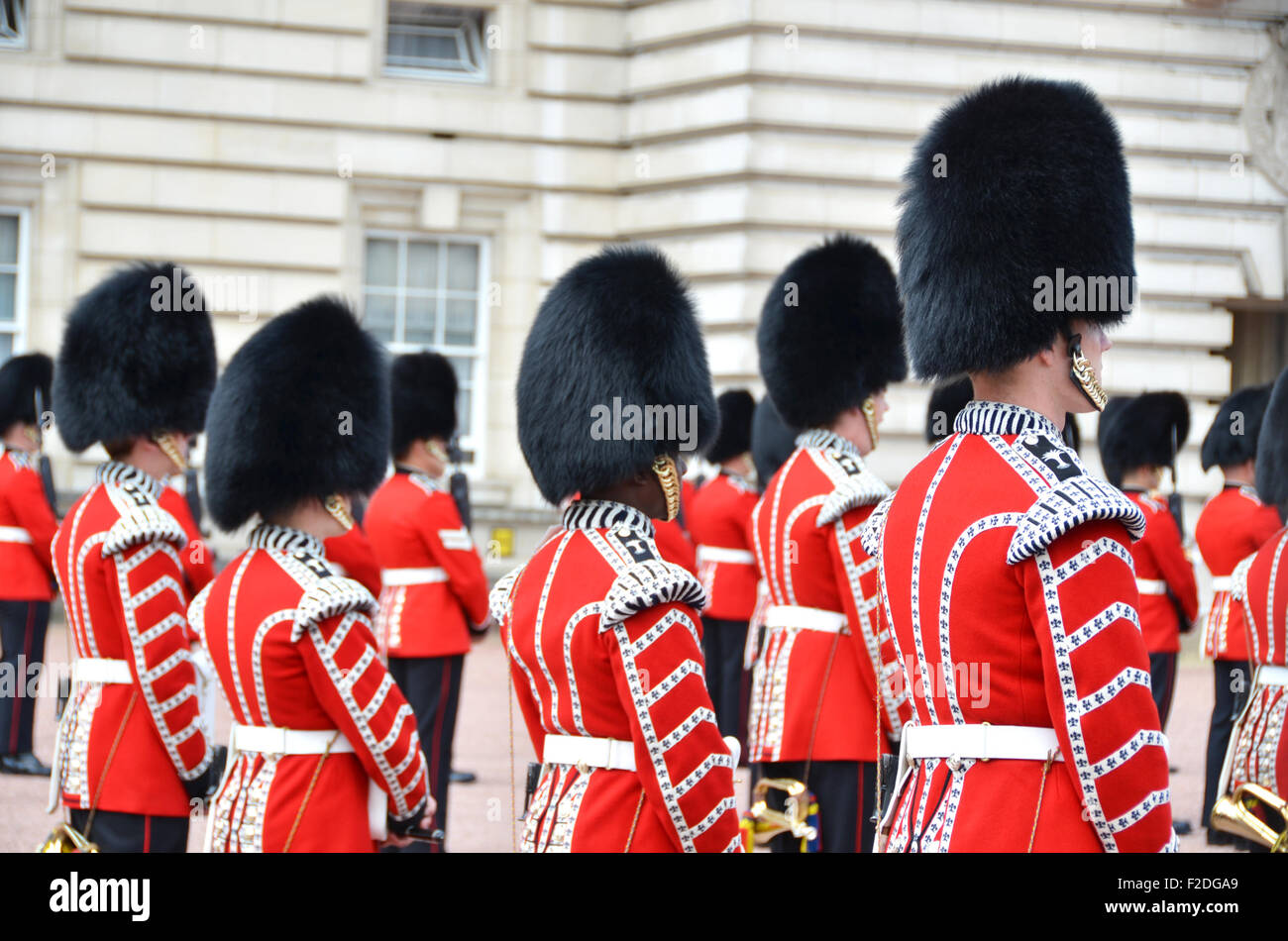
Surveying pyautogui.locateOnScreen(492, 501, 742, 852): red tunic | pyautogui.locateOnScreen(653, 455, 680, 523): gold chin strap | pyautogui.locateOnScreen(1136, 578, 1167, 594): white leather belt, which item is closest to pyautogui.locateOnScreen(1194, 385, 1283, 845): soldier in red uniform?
pyautogui.locateOnScreen(1136, 578, 1167, 594): white leather belt

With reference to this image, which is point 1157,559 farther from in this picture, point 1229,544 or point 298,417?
point 298,417

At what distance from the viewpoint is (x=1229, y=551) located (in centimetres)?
722

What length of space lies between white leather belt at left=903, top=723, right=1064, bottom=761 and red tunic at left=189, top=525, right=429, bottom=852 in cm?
135

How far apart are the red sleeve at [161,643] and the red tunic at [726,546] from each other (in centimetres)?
454

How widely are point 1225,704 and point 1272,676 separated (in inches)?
98.3

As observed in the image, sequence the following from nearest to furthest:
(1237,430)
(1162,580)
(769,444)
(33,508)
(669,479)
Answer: (669,479) < (1162,580) < (1237,430) < (33,508) < (769,444)

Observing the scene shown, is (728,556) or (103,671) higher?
(103,671)

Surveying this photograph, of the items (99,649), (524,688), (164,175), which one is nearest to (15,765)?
(99,649)

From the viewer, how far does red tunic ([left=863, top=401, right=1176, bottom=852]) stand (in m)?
2.29

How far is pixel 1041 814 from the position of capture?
7.78 feet

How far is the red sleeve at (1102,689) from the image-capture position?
7.50ft

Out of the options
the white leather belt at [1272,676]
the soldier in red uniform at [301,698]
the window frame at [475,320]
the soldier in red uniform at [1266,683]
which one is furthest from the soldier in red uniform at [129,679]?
the window frame at [475,320]

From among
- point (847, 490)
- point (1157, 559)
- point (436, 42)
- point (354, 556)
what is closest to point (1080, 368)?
point (847, 490)

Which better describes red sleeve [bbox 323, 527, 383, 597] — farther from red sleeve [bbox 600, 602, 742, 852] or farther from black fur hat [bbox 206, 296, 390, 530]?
red sleeve [bbox 600, 602, 742, 852]
